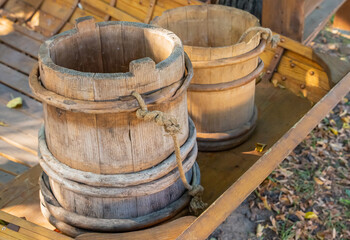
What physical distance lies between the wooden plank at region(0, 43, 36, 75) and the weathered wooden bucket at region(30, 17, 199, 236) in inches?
83.0

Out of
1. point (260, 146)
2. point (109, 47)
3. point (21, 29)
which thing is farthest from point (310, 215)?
point (21, 29)

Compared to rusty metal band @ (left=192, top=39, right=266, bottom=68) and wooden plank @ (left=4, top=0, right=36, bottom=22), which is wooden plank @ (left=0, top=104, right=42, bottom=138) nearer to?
wooden plank @ (left=4, top=0, right=36, bottom=22)

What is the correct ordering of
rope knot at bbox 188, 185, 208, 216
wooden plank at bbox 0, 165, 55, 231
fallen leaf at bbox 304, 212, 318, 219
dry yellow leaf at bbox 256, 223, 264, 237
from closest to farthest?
rope knot at bbox 188, 185, 208, 216, wooden plank at bbox 0, 165, 55, 231, dry yellow leaf at bbox 256, 223, 264, 237, fallen leaf at bbox 304, 212, 318, 219

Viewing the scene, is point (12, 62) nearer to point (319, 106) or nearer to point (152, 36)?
point (152, 36)

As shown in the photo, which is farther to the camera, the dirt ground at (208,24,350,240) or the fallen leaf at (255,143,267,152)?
the dirt ground at (208,24,350,240)

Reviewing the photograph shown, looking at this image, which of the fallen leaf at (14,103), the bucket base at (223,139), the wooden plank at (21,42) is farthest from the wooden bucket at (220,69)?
the wooden plank at (21,42)

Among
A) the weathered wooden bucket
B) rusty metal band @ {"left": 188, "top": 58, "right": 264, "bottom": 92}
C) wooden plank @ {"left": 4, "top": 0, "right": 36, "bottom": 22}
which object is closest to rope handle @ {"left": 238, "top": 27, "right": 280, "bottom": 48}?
rusty metal band @ {"left": 188, "top": 58, "right": 264, "bottom": 92}

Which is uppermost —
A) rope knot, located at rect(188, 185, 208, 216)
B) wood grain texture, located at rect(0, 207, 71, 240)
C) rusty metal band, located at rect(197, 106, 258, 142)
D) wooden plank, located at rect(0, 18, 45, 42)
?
wood grain texture, located at rect(0, 207, 71, 240)

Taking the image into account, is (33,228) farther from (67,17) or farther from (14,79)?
(67,17)

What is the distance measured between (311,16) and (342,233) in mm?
2072

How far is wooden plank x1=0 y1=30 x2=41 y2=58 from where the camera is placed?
472 centimetres

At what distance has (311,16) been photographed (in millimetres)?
4676

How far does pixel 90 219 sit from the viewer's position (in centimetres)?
240

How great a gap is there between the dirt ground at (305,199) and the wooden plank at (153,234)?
1.55 meters
